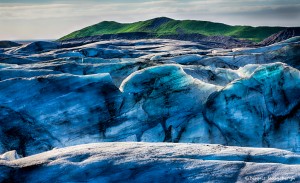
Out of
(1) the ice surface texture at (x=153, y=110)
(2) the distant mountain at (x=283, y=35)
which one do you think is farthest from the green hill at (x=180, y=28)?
(1) the ice surface texture at (x=153, y=110)

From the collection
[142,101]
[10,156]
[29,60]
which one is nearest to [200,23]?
[29,60]

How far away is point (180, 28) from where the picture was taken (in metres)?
126

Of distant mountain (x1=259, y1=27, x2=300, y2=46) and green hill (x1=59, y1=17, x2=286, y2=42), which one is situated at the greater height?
green hill (x1=59, y1=17, x2=286, y2=42)

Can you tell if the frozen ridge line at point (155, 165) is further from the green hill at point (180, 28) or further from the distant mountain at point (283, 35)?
the green hill at point (180, 28)

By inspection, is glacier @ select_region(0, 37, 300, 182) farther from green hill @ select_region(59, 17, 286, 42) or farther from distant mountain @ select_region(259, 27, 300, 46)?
green hill @ select_region(59, 17, 286, 42)

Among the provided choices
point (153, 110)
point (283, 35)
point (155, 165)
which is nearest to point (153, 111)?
point (153, 110)

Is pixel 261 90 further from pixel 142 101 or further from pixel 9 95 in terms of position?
pixel 9 95

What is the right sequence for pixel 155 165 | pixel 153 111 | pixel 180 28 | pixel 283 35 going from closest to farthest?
1. pixel 155 165
2. pixel 153 111
3. pixel 283 35
4. pixel 180 28

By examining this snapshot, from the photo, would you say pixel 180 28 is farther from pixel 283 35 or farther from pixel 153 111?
pixel 153 111

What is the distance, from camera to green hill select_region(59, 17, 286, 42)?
118 m

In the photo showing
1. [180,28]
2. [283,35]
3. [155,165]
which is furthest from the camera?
[180,28]

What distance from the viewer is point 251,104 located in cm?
1831

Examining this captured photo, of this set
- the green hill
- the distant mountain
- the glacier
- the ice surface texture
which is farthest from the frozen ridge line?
the green hill

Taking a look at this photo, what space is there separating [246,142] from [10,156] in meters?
11.1
